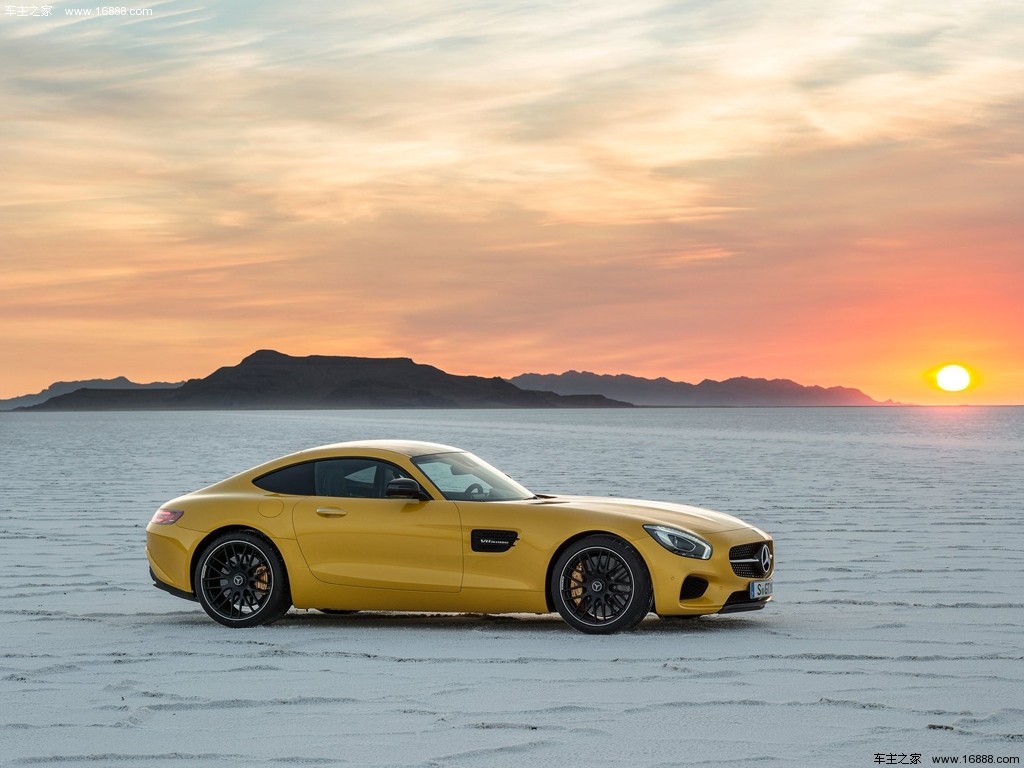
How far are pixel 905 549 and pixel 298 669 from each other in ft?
28.8

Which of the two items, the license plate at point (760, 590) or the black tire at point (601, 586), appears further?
the license plate at point (760, 590)

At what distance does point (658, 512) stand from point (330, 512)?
7.78 feet

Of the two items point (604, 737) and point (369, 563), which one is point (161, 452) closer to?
point (369, 563)

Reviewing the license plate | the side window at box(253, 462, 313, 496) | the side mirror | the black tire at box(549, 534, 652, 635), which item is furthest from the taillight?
the license plate

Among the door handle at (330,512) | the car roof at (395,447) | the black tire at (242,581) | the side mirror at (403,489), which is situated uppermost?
the car roof at (395,447)

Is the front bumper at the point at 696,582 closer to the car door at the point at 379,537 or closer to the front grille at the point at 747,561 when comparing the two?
the front grille at the point at 747,561

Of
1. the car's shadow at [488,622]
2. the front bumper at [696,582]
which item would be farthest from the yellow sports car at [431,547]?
the car's shadow at [488,622]

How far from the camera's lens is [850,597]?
12.0 m

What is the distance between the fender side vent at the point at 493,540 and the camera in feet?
33.9

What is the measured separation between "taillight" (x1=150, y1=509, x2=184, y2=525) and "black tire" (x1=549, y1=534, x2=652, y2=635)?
2.98m

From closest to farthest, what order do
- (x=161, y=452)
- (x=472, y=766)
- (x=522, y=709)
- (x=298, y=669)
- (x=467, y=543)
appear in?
(x=472, y=766) < (x=522, y=709) < (x=298, y=669) < (x=467, y=543) < (x=161, y=452)

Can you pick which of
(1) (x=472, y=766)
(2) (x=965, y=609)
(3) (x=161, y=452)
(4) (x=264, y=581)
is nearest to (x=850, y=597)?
(2) (x=965, y=609)

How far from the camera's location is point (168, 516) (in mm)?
11281

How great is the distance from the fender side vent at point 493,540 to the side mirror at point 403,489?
0.52 metres
